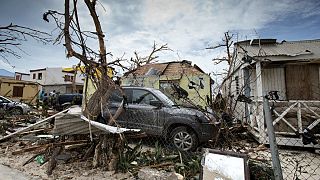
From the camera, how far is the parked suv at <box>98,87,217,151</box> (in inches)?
211

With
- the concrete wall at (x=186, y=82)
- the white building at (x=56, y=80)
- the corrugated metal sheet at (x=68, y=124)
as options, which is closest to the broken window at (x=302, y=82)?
the concrete wall at (x=186, y=82)

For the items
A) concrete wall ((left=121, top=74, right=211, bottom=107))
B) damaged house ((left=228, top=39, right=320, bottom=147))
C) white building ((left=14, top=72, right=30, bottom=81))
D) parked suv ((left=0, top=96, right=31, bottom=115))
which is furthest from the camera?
white building ((left=14, top=72, right=30, bottom=81))

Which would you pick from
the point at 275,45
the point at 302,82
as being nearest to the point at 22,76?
the point at 275,45

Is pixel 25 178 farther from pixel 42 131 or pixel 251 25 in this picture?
pixel 251 25

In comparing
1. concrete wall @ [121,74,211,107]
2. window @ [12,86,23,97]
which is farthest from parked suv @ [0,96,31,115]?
window @ [12,86,23,97]

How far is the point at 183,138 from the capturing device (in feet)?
18.1

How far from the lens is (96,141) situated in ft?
15.6

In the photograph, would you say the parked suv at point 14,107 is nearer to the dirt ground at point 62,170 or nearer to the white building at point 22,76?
the dirt ground at point 62,170

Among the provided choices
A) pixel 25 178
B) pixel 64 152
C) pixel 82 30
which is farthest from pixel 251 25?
pixel 25 178

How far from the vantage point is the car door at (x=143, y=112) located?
6020mm

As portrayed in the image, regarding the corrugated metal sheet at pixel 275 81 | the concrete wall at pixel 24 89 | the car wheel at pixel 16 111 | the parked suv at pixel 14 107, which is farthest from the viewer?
the concrete wall at pixel 24 89

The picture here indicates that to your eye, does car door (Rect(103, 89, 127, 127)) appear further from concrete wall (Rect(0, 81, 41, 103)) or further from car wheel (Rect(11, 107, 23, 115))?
concrete wall (Rect(0, 81, 41, 103))

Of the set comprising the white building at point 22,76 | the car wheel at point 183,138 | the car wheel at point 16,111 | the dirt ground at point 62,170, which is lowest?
the dirt ground at point 62,170

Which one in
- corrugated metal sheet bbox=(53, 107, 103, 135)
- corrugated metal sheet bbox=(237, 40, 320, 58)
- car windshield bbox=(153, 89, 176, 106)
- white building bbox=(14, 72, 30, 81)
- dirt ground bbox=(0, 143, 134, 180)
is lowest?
dirt ground bbox=(0, 143, 134, 180)
